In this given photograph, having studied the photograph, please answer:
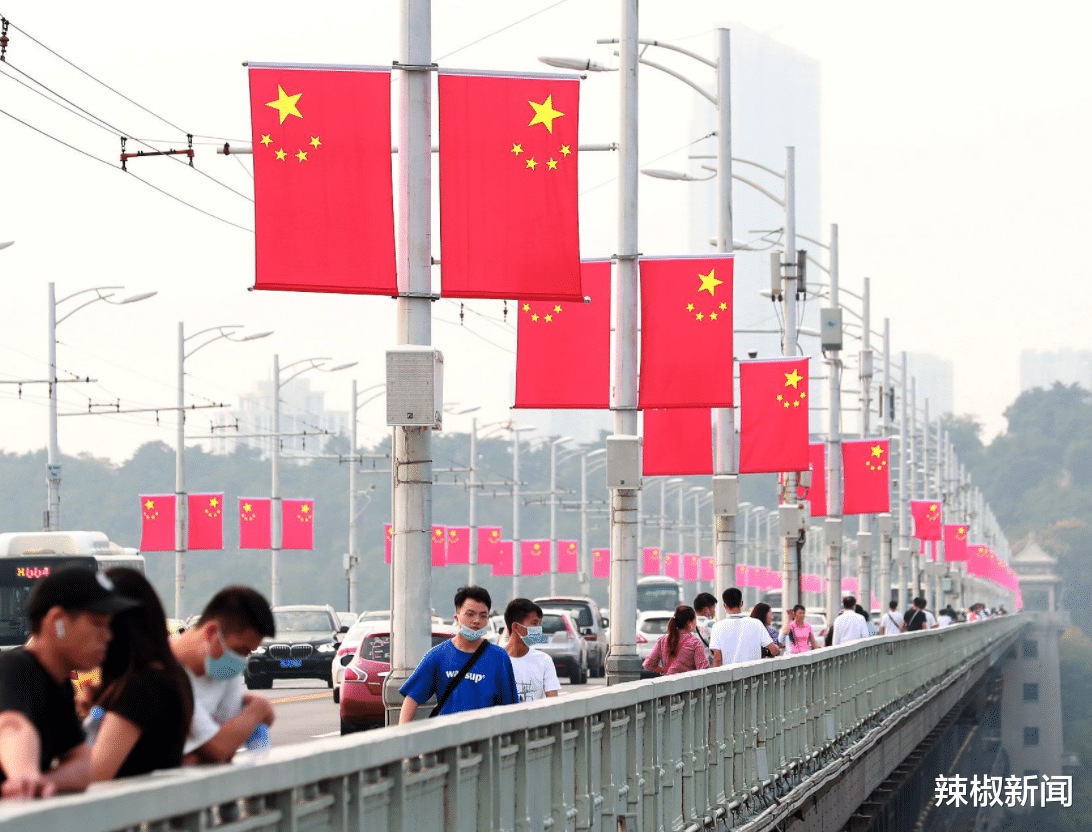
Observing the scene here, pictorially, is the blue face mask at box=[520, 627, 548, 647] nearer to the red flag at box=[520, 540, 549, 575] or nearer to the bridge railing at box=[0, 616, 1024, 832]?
the bridge railing at box=[0, 616, 1024, 832]

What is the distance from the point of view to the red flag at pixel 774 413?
31.6m

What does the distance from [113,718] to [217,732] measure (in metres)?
0.60

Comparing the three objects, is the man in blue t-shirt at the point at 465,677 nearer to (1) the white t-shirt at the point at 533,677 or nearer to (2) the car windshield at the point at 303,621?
(1) the white t-shirt at the point at 533,677

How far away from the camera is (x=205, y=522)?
180 ft

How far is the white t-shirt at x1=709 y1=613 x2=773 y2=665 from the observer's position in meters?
19.4

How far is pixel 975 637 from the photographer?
232ft

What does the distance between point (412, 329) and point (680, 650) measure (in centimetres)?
383

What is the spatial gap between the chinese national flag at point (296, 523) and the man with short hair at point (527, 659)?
5155cm

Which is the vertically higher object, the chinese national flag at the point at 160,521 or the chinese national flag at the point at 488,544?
the chinese national flag at the point at 160,521

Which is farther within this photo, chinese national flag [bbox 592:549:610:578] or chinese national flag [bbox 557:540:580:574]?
chinese national flag [bbox 592:549:610:578]

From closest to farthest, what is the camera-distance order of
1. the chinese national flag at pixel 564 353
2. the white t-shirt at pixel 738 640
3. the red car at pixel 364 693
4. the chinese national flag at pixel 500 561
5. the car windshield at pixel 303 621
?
the white t-shirt at pixel 738 640 < the chinese national flag at pixel 564 353 < the red car at pixel 364 693 < the car windshield at pixel 303 621 < the chinese national flag at pixel 500 561

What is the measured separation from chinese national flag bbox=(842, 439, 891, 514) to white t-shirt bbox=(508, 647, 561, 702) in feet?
108

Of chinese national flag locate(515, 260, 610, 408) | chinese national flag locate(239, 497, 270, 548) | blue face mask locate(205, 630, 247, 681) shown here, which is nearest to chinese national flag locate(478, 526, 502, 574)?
chinese national flag locate(239, 497, 270, 548)

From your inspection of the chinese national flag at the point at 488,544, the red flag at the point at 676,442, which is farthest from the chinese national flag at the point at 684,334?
the chinese national flag at the point at 488,544
